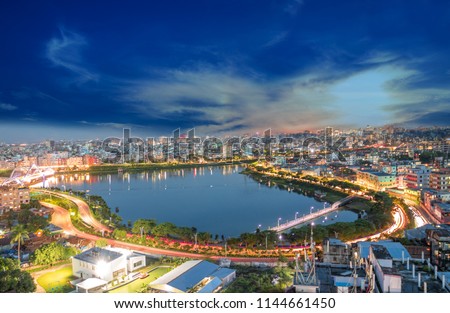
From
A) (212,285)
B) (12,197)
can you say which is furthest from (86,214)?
(212,285)

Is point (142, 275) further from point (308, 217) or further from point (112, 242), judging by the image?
point (308, 217)

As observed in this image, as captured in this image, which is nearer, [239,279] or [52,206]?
[239,279]

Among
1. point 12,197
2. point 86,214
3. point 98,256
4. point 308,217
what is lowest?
point 308,217

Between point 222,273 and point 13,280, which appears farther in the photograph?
point 222,273

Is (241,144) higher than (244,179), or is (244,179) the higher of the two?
(241,144)
